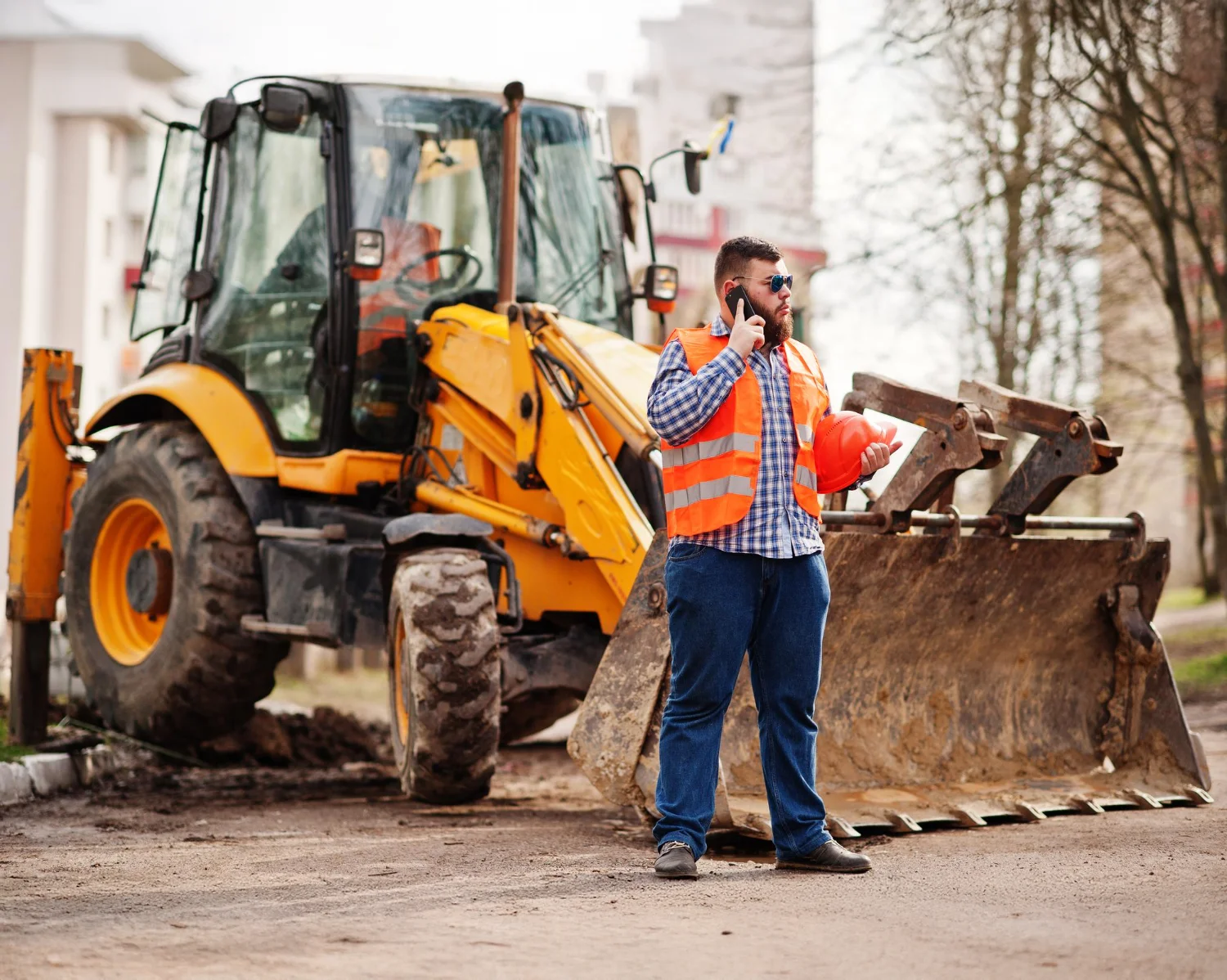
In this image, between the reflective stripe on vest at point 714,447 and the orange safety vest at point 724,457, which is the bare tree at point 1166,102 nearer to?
the orange safety vest at point 724,457

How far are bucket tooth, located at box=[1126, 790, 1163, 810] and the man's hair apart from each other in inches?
110

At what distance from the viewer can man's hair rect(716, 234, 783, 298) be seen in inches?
200

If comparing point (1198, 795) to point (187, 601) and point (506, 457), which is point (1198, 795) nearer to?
point (506, 457)

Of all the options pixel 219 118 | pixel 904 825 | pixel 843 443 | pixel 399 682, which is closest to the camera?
pixel 843 443

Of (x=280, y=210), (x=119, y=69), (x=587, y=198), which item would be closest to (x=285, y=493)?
(x=280, y=210)

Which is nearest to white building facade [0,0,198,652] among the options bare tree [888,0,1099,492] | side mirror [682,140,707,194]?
bare tree [888,0,1099,492]

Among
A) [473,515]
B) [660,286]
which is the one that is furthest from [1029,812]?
[660,286]

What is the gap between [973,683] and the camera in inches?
277

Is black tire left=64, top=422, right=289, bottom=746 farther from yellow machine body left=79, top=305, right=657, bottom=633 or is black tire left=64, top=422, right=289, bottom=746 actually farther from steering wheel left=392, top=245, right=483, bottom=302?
steering wheel left=392, top=245, right=483, bottom=302

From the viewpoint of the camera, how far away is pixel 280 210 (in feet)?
26.7

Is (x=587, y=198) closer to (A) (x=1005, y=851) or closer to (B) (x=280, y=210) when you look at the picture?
(B) (x=280, y=210)

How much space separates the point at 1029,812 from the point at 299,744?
4.79 metres

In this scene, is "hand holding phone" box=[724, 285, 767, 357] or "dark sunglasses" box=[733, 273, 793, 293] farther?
→ "dark sunglasses" box=[733, 273, 793, 293]

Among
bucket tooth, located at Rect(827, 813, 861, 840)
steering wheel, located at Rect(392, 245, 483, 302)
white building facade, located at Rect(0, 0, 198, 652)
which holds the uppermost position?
white building facade, located at Rect(0, 0, 198, 652)
